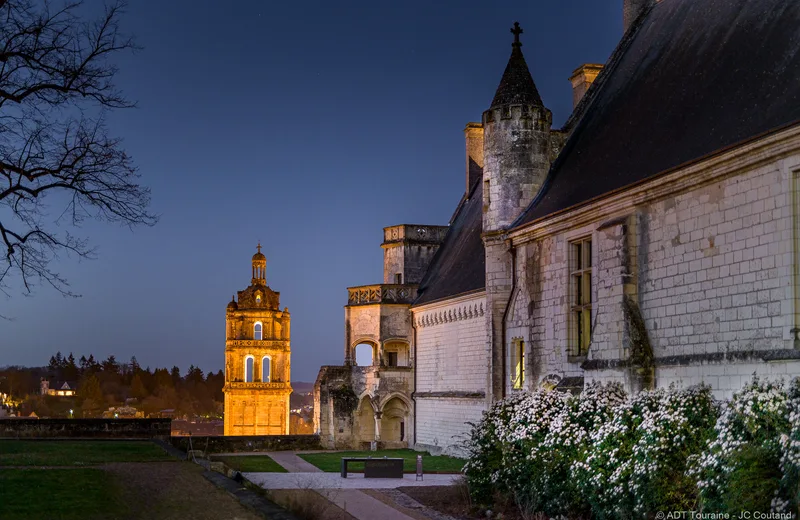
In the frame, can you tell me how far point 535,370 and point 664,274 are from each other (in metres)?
6.28

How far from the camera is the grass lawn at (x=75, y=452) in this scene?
22.1 meters

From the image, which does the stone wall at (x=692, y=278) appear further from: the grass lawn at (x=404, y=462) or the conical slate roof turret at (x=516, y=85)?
the grass lawn at (x=404, y=462)

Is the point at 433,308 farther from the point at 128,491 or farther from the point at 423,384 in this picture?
the point at 128,491

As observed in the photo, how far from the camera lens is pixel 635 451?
17.2 m

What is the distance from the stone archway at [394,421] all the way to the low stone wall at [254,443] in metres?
2.79

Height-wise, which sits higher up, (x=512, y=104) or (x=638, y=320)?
(x=512, y=104)

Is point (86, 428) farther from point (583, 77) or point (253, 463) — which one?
point (583, 77)

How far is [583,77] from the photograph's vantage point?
32156mm

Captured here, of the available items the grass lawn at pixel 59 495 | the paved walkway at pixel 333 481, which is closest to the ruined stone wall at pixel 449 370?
the paved walkway at pixel 333 481

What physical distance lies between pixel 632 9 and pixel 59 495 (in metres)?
20.5

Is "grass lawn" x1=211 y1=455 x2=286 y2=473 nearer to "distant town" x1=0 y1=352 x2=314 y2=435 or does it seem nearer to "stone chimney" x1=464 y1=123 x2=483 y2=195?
"stone chimney" x1=464 y1=123 x2=483 y2=195

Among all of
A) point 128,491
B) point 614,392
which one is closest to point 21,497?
point 128,491

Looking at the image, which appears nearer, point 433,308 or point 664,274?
point 664,274

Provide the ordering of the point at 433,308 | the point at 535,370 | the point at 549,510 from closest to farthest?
1. the point at 549,510
2. the point at 535,370
3. the point at 433,308
